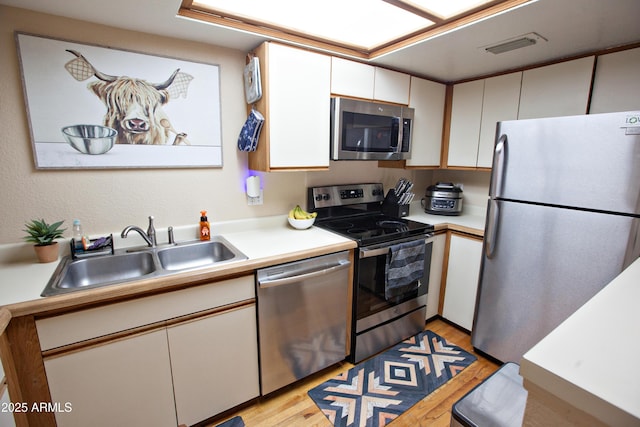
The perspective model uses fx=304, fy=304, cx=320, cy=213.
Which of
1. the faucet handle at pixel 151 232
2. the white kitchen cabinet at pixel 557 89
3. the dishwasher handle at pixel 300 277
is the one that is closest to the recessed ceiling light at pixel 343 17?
the white kitchen cabinet at pixel 557 89

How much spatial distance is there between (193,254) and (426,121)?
6.67ft

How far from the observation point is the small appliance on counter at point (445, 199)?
2.65 metres

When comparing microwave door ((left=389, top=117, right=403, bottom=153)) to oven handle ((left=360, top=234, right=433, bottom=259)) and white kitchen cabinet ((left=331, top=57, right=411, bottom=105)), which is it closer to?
white kitchen cabinet ((left=331, top=57, right=411, bottom=105))

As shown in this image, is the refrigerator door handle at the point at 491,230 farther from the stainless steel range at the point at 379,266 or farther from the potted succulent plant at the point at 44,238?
the potted succulent plant at the point at 44,238

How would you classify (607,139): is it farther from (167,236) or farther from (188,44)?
(167,236)

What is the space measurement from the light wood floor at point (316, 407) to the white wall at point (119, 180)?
1121 mm

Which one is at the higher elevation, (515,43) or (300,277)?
(515,43)

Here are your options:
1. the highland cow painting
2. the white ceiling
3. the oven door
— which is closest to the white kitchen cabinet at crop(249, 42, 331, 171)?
the white ceiling

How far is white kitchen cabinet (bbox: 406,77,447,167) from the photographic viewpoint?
2402 millimetres

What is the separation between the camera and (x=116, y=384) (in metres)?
1.28

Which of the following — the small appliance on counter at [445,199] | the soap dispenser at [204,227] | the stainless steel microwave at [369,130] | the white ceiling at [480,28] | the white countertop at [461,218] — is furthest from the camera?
the small appliance on counter at [445,199]

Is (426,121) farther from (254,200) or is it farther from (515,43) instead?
(254,200)

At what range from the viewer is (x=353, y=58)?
1979 millimetres

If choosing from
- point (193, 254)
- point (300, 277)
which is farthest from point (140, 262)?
point (300, 277)
